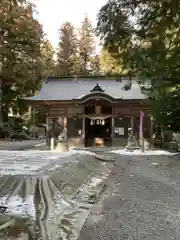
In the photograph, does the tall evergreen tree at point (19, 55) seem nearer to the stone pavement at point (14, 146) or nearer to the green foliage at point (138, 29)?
the stone pavement at point (14, 146)

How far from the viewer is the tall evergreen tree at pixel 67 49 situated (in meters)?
38.7

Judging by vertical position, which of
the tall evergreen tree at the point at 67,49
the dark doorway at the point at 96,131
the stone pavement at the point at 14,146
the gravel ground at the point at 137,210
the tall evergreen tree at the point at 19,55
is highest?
the tall evergreen tree at the point at 67,49

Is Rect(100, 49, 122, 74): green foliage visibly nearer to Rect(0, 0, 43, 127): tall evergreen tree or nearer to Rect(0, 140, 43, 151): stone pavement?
Rect(0, 0, 43, 127): tall evergreen tree

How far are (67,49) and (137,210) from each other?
36532 mm

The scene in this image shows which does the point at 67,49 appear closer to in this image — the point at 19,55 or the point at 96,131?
the point at 19,55

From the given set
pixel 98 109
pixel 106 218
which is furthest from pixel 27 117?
pixel 106 218

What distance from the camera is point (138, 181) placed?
805cm

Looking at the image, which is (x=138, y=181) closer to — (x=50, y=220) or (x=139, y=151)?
(x=50, y=220)

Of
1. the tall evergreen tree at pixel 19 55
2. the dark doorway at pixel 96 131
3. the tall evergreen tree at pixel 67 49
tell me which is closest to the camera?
the dark doorway at pixel 96 131

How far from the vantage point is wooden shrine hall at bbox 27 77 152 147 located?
59.4 ft

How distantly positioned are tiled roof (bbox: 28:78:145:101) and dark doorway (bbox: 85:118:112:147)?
1.82 metres

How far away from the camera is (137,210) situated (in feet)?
17.2

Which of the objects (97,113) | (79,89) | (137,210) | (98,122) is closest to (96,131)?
(98,122)

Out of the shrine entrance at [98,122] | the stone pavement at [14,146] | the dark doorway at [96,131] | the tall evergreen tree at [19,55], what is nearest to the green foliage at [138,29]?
the stone pavement at [14,146]
